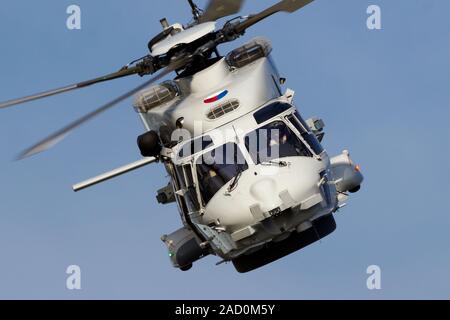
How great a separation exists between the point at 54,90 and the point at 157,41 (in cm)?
363

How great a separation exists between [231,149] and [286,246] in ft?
10.0

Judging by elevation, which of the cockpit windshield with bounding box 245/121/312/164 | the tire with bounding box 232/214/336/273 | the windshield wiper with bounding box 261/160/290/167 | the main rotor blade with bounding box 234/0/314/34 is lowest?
the tire with bounding box 232/214/336/273

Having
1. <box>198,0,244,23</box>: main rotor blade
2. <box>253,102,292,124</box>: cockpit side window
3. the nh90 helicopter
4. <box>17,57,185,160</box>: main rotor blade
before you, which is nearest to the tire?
the nh90 helicopter

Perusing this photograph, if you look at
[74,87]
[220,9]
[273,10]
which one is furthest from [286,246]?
[74,87]

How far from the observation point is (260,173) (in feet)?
87.5

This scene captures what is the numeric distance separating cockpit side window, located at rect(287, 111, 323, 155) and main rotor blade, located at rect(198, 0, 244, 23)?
3670mm

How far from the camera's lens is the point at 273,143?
91.0 ft

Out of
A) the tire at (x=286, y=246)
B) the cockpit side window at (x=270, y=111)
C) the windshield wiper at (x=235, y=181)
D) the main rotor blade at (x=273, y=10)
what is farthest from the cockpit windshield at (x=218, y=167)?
the main rotor blade at (x=273, y=10)

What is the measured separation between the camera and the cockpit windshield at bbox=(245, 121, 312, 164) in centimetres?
2736

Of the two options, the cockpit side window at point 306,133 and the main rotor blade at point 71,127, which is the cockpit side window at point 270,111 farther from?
the main rotor blade at point 71,127

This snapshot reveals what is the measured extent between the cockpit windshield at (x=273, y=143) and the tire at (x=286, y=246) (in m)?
2.19

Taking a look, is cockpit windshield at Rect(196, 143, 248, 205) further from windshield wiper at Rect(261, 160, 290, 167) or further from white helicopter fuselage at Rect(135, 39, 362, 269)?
windshield wiper at Rect(261, 160, 290, 167)

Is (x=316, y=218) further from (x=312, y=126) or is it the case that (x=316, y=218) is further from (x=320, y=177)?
(x=312, y=126)

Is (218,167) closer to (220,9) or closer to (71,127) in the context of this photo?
(71,127)
